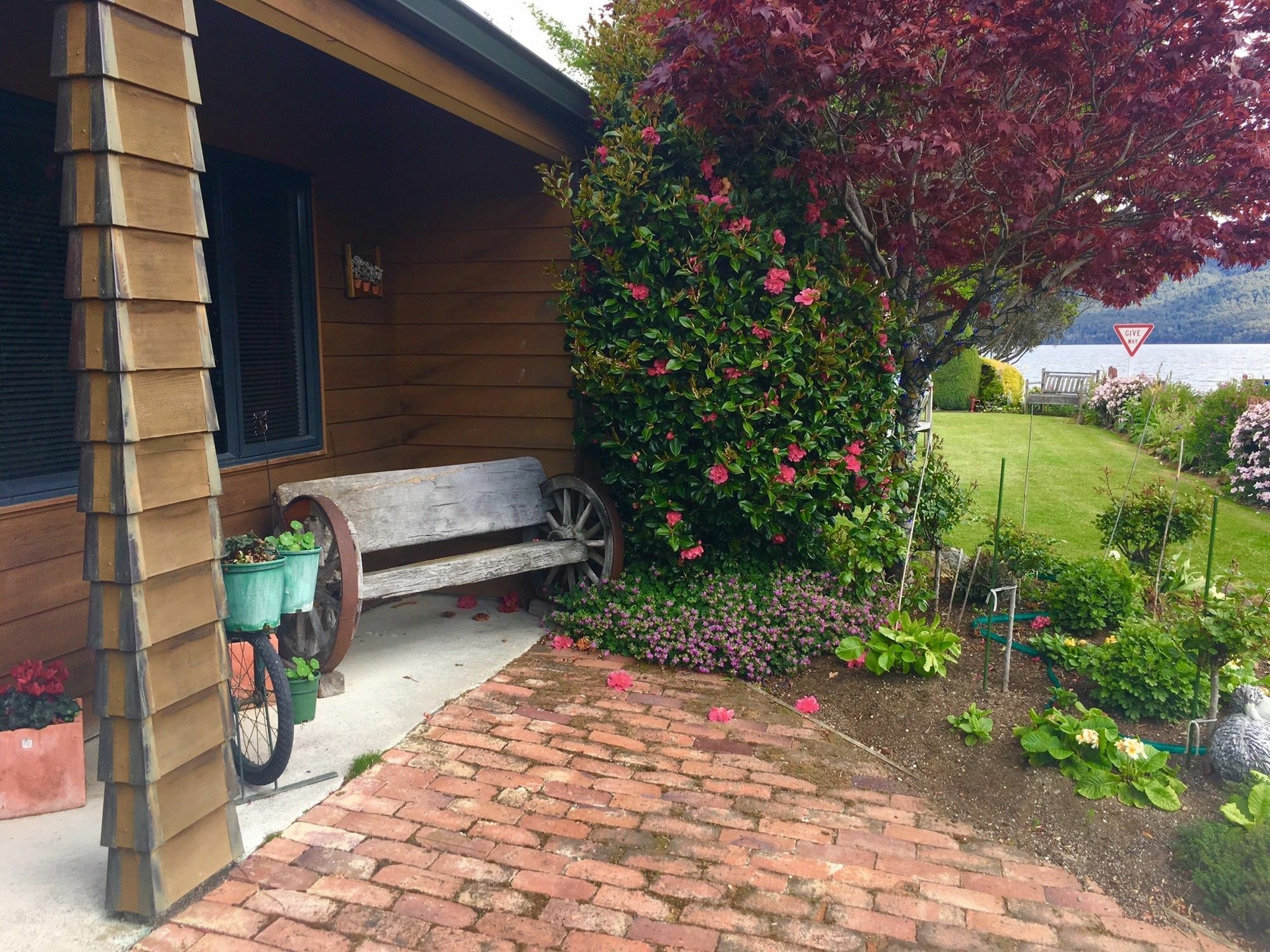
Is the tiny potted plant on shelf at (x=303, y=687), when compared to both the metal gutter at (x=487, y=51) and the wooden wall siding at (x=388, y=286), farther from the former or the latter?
the metal gutter at (x=487, y=51)

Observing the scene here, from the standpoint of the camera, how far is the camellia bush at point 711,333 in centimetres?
406

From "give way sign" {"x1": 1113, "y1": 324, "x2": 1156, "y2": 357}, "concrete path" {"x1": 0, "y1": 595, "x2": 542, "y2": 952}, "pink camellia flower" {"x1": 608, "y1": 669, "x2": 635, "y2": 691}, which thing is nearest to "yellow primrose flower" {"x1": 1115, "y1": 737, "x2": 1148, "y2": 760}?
"pink camellia flower" {"x1": 608, "y1": 669, "x2": 635, "y2": 691}

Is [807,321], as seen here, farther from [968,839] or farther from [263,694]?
[263,694]

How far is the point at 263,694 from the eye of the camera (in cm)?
297

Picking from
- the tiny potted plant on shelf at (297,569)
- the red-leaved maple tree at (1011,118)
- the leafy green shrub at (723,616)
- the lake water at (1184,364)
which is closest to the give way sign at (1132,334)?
the lake water at (1184,364)

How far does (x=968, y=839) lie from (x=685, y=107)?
324cm

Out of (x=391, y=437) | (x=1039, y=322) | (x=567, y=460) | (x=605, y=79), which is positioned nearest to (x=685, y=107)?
(x=605, y=79)

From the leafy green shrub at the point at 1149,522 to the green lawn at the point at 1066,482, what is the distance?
512 millimetres

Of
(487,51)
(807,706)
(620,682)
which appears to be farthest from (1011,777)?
(487,51)

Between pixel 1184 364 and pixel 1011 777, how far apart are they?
59.9ft

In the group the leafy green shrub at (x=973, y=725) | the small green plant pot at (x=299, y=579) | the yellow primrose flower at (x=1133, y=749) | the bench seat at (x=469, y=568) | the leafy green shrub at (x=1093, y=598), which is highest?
the small green plant pot at (x=299, y=579)

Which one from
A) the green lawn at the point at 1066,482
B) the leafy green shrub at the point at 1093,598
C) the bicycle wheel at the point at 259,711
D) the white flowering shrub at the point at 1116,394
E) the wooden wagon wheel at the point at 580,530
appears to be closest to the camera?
the bicycle wheel at the point at 259,711

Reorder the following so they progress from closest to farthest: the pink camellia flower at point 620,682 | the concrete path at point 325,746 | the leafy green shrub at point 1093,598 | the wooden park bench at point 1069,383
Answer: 1. the concrete path at point 325,746
2. the pink camellia flower at point 620,682
3. the leafy green shrub at point 1093,598
4. the wooden park bench at point 1069,383

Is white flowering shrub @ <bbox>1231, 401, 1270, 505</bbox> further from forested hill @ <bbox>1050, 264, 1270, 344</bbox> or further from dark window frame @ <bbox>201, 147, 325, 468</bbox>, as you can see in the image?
forested hill @ <bbox>1050, 264, 1270, 344</bbox>
